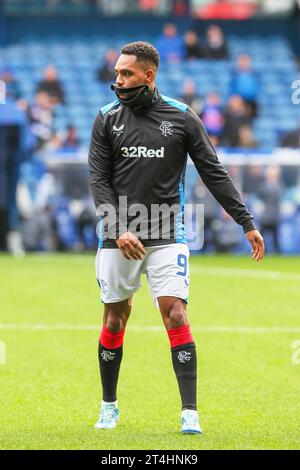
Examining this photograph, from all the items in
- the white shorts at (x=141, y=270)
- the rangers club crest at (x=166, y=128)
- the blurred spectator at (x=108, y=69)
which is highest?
the blurred spectator at (x=108, y=69)

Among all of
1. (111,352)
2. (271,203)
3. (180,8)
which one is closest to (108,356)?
(111,352)

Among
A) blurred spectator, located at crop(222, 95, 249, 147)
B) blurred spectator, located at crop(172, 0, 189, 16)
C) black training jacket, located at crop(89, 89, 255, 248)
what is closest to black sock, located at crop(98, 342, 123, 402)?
black training jacket, located at crop(89, 89, 255, 248)

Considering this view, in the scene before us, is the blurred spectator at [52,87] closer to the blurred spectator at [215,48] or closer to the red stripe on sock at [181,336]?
the blurred spectator at [215,48]

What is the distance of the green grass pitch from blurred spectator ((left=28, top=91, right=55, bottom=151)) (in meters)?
7.88

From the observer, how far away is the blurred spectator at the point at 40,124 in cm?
2547

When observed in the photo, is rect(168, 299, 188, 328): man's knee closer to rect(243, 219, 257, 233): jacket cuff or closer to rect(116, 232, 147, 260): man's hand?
rect(116, 232, 147, 260): man's hand

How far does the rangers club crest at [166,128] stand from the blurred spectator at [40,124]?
17.7 m

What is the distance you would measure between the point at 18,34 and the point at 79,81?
13.1 ft

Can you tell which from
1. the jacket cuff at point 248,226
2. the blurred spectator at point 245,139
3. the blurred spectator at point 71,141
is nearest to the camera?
the jacket cuff at point 248,226

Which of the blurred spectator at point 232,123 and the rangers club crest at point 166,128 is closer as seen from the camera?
the rangers club crest at point 166,128

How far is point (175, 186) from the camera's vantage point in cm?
734

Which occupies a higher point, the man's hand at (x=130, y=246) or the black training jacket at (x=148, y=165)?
the black training jacket at (x=148, y=165)

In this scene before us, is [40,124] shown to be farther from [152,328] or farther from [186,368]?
[186,368]

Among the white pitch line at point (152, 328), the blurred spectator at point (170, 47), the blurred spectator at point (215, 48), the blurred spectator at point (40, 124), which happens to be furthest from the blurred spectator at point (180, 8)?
the white pitch line at point (152, 328)
